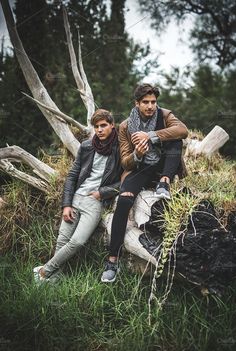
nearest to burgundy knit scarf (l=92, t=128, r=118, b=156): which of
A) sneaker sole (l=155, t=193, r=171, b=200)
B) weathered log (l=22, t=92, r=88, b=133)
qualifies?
sneaker sole (l=155, t=193, r=171, b=200)

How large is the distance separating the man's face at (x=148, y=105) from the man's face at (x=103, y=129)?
0.36m

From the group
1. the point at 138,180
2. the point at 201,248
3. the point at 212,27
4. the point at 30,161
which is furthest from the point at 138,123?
the point at 212,27

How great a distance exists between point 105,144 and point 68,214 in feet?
2.52

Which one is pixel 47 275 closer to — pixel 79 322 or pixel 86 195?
pixel 79 322

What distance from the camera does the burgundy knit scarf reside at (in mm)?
3739

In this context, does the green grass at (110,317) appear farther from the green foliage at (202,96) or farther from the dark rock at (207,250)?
the green foliage at (202,96)

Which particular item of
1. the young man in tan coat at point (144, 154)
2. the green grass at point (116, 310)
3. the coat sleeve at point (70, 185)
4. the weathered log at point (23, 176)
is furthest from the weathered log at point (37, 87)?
the green grass at point (116, 310)

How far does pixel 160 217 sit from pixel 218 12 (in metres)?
7.59

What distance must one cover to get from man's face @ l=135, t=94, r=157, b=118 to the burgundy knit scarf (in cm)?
40

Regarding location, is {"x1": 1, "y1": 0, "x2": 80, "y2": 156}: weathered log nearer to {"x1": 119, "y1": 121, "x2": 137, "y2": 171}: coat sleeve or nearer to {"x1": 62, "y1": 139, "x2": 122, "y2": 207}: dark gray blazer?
{"x1": 62, "y1": 139, "x2": 122, "y2": 207}: dark gray blazer

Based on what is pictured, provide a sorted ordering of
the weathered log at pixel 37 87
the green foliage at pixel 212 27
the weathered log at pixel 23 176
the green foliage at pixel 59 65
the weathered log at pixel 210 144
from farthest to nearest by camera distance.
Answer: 1. the green foliage at pixel 212 27
2. the green foliage at pixel 59 65
3. the weathered log at pixel 210 144
4. the weathered log at pixel 37 87
5. the weathered log at pixel 23 176

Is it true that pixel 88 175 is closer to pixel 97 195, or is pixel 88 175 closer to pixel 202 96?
pixel 97 195

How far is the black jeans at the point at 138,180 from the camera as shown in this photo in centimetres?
337

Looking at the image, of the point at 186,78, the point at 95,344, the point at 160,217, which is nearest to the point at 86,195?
the point at 160,217
